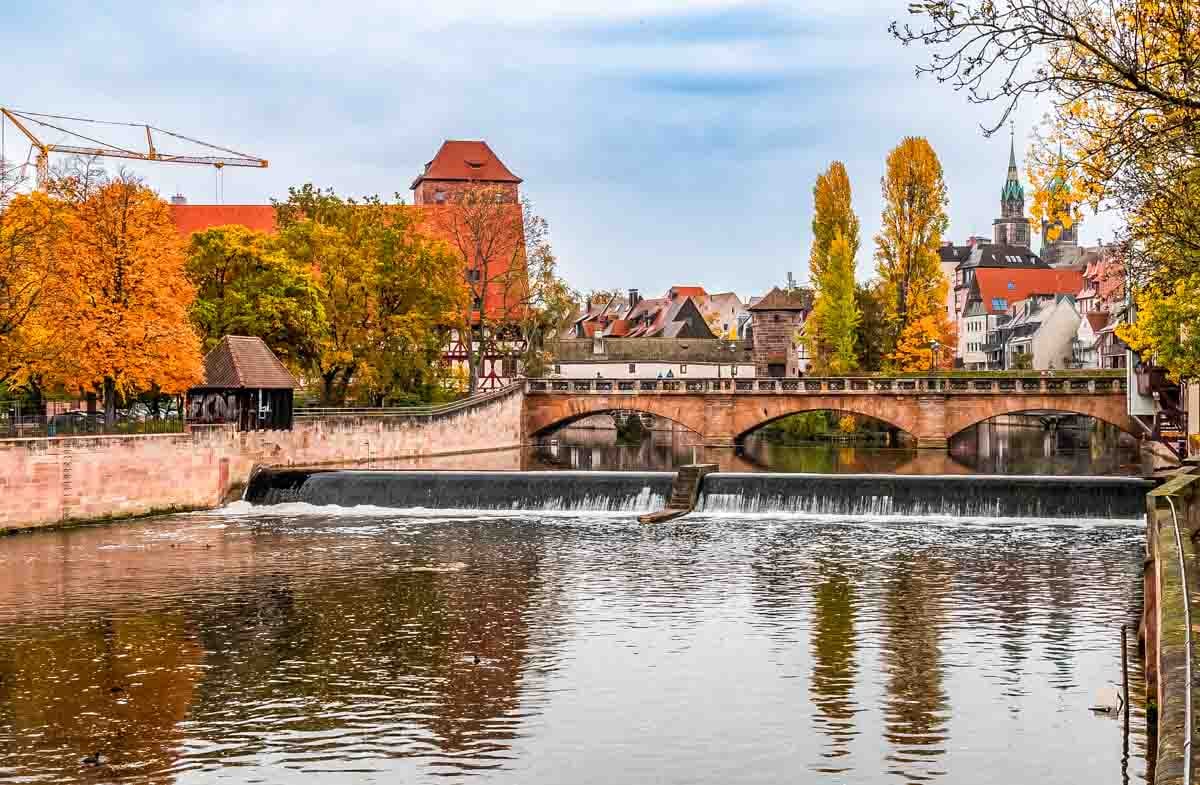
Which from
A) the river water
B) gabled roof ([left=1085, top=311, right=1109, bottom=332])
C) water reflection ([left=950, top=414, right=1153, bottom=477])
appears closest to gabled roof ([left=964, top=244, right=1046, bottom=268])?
gabled roof ([left=1085, top=311, right=1109, bottom=332])

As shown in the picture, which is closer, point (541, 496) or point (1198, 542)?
point (1198, 542)

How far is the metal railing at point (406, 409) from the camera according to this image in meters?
63.1

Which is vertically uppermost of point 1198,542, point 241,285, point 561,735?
point 241,285

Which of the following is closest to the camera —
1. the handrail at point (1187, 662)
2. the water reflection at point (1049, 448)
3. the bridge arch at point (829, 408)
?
the handrail at point (1187, 662)

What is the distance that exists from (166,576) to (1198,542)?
855 inches

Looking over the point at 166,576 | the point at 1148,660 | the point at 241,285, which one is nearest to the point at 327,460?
the point at 241,285

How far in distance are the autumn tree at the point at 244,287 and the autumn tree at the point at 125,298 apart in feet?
41.9

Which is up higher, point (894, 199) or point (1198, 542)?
point (894, 199)

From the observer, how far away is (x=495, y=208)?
80750mm

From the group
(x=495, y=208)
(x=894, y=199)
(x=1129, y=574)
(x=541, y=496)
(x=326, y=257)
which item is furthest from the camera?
(x=894, y=199)

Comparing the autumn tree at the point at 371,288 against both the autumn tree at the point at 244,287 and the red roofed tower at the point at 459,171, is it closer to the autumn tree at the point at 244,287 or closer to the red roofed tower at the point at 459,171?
the autumn tree at the point at 244,287

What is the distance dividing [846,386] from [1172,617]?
6407 centimetres

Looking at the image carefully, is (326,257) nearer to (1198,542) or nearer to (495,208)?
(495,208)

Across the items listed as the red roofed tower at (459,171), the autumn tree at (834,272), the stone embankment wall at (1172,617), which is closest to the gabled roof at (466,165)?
the red roofed tower at (459,171)
